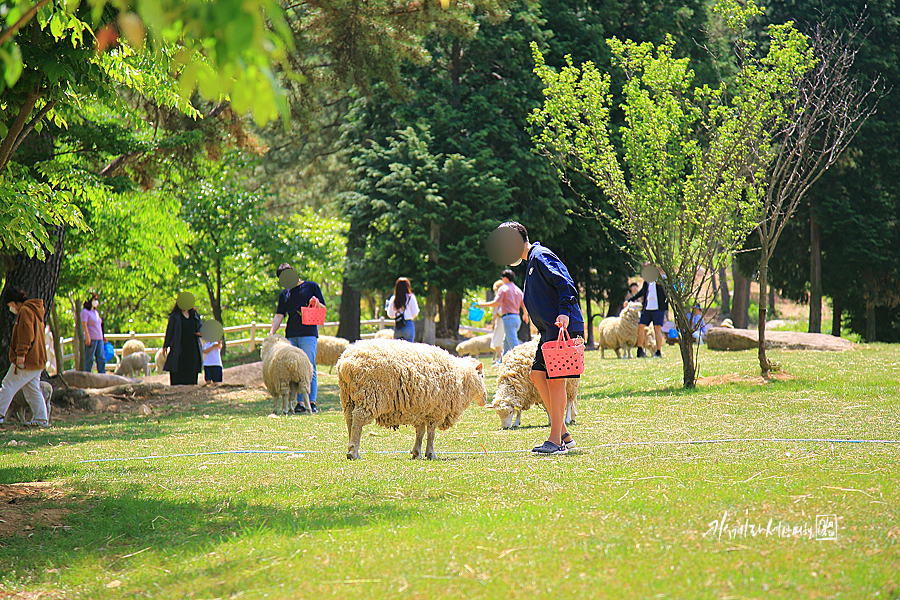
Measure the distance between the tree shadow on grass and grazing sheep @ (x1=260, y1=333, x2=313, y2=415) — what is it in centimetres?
583

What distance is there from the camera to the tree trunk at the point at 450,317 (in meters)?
26.0

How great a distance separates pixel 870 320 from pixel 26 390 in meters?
25.2

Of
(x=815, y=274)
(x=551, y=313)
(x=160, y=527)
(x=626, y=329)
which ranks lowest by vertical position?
(x=160, y=527)

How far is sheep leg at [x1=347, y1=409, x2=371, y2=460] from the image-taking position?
6.65 meters

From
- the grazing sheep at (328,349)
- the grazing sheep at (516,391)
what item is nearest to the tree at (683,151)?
the grazing sheep at (516,391)

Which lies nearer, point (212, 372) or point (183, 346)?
point (183, 346)

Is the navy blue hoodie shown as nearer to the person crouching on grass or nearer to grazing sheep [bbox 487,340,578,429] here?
the person crouching on grass

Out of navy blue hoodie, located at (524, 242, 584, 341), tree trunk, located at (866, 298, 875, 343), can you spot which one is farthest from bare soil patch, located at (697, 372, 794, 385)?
tree trunk, located at (866, 298, 875, 343)

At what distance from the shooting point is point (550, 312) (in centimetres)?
700

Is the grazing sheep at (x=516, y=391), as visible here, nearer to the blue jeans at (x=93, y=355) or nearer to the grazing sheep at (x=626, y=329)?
the grazing sheep at (x=626, y=329)

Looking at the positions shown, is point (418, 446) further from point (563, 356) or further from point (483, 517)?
point (483, 517)

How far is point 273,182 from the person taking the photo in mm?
31047

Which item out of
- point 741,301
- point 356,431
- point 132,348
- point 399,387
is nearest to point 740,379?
point 399,387

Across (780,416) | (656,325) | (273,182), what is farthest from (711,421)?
(273,182)
